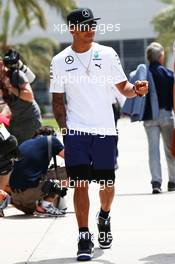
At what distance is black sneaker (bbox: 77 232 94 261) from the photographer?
5.66m

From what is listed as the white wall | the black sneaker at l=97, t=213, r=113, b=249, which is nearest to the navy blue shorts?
the black sneaker at l=97, t=213, r=113, b=249

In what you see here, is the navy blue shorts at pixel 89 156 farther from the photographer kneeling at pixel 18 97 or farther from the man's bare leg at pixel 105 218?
the photographer kneeling at pixel 18 97

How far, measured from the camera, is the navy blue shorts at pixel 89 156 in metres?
5.83

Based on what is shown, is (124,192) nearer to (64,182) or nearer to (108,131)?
(64,182)

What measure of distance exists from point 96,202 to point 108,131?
3.02 meters

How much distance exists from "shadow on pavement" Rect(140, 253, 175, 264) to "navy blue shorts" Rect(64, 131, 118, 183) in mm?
698

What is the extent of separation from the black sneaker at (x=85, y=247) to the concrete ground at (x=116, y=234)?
0.19 feet

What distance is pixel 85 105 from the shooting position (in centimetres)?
585

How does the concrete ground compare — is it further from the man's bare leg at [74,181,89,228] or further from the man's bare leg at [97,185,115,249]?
the man's bare leg at [74,181,89,228]

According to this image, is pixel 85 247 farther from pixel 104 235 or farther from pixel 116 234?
pixel 116 234

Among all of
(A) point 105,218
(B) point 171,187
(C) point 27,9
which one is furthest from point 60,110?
(C) point 27,9

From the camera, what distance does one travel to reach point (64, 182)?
8.15 m

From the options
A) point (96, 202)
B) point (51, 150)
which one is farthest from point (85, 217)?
point (96, 202)

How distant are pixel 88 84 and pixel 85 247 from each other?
125cm
